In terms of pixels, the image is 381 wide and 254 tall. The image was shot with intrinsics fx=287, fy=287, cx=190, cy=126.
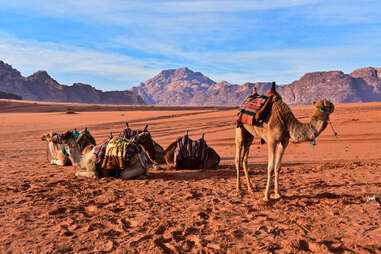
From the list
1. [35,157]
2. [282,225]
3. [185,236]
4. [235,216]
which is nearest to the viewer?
[185,236]

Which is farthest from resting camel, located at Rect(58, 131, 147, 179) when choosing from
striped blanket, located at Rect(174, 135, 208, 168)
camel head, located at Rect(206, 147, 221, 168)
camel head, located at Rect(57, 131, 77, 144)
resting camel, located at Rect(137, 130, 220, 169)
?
camel head, located at Rect(206, 147, 221, 168)

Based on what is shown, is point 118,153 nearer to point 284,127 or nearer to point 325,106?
point 284,127

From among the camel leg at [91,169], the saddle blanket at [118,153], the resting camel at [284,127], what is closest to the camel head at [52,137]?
the camel leg at [91,169]

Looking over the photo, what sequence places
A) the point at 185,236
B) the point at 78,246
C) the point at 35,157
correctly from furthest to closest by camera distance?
the point at 35,157
the point at 185,236
the point at 78,246

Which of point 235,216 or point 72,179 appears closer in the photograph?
point 235,216

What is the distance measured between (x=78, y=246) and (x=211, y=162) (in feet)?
18.1

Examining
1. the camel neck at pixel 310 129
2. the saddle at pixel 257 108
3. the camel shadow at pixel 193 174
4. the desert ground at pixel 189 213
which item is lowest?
the camel shadow at pixel 193 174

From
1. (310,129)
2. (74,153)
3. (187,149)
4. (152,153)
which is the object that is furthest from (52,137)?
(310,129)

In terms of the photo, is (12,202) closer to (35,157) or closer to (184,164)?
(184,164)

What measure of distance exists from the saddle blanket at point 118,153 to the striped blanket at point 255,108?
281 cm

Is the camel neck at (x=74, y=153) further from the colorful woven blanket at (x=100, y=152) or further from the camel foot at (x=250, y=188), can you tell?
the camel foot at (x=250, y=188)

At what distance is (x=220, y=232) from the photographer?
4184 millimetres

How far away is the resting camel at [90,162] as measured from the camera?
23.8 ft

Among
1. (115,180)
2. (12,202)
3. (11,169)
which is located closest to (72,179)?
(115,180)
